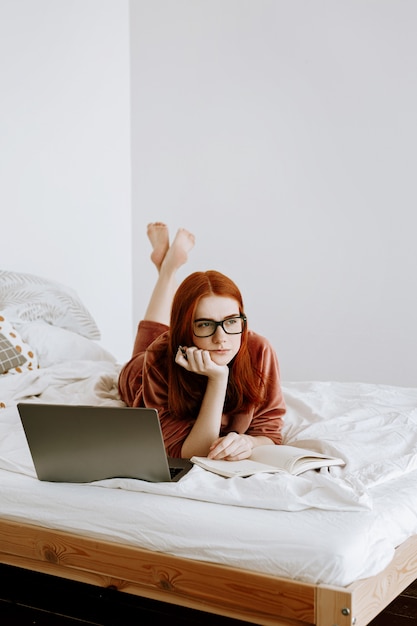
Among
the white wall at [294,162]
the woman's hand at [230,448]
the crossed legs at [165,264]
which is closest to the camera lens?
the woman's hand at [230,448]

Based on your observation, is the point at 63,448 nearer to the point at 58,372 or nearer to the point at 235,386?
the point at 235,386

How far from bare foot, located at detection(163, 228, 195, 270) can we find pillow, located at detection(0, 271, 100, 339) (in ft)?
1.68

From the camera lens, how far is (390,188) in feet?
13.0

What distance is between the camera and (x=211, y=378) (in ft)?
5.93

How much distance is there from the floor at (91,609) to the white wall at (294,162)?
87.6 inches

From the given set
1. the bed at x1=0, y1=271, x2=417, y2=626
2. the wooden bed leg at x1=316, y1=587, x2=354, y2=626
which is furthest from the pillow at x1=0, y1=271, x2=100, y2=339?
the wooden bed leg at x1=316, y1=587, x2=354, y2=626

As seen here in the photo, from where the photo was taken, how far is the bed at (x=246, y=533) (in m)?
1.33

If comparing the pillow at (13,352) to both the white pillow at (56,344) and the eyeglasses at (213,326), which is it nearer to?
the white pillow at (56,344)

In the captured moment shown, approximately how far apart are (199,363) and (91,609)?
63 cm

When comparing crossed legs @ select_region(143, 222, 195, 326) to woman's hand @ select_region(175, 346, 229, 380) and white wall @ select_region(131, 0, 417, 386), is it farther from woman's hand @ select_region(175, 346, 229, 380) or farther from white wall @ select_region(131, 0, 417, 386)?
white wall @ select_region(131, 0, 417, 386)

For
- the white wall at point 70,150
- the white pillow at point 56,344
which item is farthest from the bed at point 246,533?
the white wall at point 70,150

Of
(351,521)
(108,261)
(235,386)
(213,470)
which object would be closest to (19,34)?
(108,261)

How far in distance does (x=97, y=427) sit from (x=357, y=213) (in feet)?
8.98

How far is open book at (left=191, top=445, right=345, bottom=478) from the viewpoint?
1642mm
